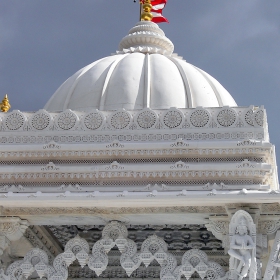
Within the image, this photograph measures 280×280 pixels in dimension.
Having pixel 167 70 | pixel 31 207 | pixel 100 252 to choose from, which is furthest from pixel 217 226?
pixel 167 70

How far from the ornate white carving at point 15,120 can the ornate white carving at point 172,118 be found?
2.81 metres

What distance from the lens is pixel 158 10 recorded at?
23.4 m

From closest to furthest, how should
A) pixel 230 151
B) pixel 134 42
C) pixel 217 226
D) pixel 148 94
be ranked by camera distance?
pixel 217 226, pixel 230 151, pixel 148 94, pixel 134 42

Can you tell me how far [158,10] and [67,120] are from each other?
32.6 feet

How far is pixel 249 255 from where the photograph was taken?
12.0 m

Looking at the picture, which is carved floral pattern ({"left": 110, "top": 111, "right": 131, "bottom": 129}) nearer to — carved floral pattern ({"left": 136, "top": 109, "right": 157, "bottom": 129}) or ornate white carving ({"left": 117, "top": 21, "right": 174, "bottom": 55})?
carved floral pattern ({"left": 136, "top": 109, "right": 157, "bottom": 129})

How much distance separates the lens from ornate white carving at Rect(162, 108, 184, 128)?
14223mm

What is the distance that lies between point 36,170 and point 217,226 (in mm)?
3694

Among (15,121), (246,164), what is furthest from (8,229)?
(246,164)

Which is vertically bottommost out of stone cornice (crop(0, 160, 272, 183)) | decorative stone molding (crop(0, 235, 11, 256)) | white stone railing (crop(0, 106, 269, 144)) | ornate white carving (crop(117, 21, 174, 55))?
decorative stone molding (crop(0, 235, 11, 256))

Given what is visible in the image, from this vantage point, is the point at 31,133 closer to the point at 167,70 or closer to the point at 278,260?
the point at 167,70

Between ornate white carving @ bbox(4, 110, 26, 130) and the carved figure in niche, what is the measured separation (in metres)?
4.84

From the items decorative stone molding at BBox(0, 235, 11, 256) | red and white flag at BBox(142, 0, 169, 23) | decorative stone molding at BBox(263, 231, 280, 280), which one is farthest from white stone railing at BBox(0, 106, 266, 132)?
red and white flag at BBox(142, 0, 169, 23)

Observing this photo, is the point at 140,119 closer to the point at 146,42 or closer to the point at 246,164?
the point at 246,164
